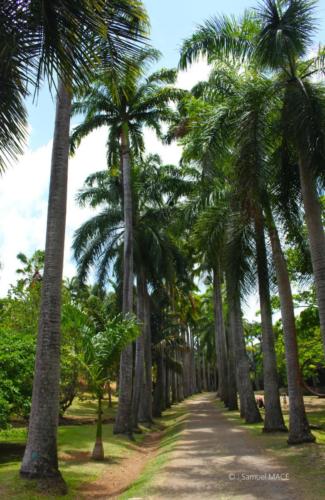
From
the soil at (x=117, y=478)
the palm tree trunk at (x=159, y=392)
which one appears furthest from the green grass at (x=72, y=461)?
the palm tree trunk at (x=159, y=392)

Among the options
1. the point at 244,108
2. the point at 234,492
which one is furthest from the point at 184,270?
the point at 234,492

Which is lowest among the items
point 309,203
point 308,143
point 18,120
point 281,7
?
point 18,120

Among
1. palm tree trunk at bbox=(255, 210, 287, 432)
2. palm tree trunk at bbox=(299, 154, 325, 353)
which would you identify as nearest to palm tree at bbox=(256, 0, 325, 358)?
palm tree trunk at bbox=(299, 154, 325, 353)

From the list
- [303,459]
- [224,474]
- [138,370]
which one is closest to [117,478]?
[224,474]

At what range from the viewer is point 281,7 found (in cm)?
1180

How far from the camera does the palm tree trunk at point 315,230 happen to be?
1079 cm

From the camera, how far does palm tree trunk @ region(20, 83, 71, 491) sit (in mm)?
9219

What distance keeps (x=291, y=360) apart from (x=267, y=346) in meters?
2.90

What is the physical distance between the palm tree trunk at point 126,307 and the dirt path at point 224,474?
489 cm

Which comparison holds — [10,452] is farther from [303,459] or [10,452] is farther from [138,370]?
[138,370]

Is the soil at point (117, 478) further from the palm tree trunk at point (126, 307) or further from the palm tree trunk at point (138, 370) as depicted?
the palm tree trunk at point (138, 370)

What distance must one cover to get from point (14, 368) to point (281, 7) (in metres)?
12.0

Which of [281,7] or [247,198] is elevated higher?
[281,7]

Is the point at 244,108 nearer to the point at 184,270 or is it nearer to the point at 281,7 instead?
the point at 281,7
